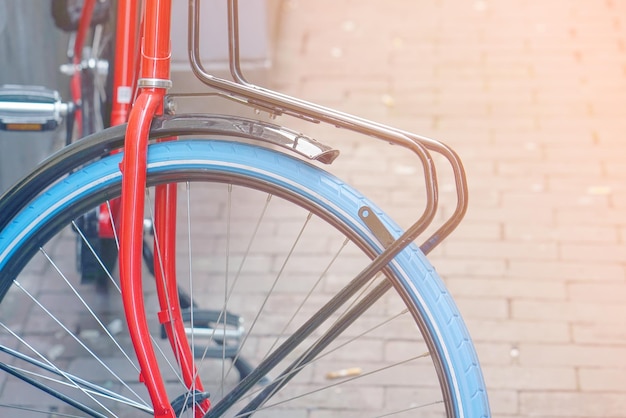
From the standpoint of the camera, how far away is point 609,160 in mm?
4367

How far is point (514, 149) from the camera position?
4480 millimetres

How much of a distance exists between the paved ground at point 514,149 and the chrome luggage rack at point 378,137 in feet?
4.44

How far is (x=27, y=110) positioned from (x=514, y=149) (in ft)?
8.29

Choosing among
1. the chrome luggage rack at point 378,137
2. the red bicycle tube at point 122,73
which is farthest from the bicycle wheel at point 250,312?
the red bicycle tube at point 122,73

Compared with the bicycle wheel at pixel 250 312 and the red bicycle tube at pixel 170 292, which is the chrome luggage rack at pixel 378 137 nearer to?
the bicycle wheel at pixel 250 312

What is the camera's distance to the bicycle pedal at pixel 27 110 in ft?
8.24

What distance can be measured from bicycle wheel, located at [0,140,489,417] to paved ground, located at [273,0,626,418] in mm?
349

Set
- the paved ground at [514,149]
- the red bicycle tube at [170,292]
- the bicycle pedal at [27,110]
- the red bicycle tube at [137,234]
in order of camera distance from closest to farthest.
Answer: the red bicycle tube at [137,234] < the red bicycle tube at [170,292] < the bicycle pedal at [27,110] < the paved ground at [514,149]

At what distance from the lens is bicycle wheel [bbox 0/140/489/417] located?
1.83m

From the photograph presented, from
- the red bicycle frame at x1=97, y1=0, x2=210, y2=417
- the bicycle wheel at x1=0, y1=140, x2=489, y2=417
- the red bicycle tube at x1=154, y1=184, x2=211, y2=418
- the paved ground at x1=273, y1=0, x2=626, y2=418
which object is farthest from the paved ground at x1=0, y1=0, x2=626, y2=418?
the red bicycle frame at x1=97, y1=0, x2=210, y2=417

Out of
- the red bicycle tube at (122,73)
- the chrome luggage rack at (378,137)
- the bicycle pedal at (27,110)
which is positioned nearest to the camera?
the chrome luggage rack at (378,137)

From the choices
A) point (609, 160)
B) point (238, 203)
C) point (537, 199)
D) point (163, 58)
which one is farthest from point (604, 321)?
point (163, 58)

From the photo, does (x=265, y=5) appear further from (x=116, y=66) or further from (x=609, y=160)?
(x=116, y=66)

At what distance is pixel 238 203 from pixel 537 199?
1217mm
